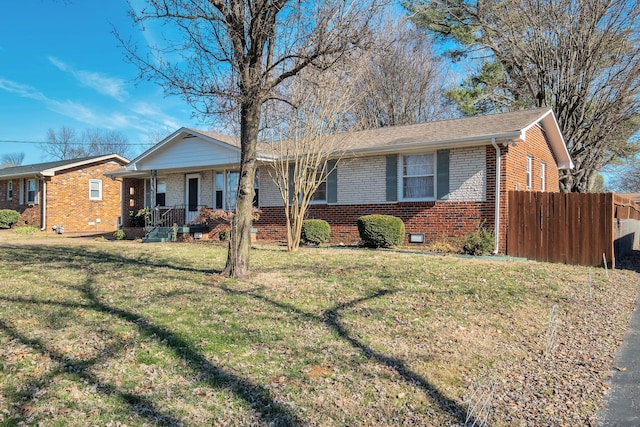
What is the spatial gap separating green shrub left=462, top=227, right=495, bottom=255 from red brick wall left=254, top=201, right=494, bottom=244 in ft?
2.07

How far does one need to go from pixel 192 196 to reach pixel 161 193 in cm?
220

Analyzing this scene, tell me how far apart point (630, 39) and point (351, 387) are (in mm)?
19697

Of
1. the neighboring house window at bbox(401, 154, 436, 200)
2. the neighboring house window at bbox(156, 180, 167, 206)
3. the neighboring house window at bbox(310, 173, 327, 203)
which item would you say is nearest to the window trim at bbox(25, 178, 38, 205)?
the neighboring house window at bbox(156, 180, 167, 206)

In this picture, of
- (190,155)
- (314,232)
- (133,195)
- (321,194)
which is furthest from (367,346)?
(133,195)

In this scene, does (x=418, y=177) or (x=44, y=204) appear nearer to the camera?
(x=418, y=177)

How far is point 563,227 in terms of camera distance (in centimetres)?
1116

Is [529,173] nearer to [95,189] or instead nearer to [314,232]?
[314,232]

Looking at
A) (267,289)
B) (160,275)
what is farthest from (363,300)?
(160,275)

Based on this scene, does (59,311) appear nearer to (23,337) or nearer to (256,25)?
(23,337)

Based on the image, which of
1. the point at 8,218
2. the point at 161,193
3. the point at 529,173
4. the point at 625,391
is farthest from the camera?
the point at 8,218

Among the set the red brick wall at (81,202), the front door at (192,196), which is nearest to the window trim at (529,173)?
the front door at (192,196)

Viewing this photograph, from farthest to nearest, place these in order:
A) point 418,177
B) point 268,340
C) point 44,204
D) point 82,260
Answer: point 44,204 → point 418,177 → point 82,260 → point 268,340

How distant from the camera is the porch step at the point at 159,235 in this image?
631 inches

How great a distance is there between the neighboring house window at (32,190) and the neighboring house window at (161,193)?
9.03 m
